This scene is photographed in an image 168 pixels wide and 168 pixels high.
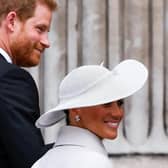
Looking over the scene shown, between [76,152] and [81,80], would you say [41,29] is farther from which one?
[76,152]

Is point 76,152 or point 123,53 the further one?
point 123,53

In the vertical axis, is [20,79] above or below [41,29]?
below

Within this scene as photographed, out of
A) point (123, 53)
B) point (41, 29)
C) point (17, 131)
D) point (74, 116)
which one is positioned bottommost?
point (123, 53)

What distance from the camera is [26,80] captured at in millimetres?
2238

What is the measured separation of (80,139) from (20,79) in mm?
394

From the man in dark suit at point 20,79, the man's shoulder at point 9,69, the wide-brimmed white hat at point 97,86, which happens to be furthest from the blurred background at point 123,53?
the wide-brimmed white hat at point 97,86

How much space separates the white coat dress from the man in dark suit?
0.60ft

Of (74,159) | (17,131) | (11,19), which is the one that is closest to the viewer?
(74,159)

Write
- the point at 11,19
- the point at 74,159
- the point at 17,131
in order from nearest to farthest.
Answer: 1. the point at 74,159
2. the point at 17,131
3. the point at 11,19

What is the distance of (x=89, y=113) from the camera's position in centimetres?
191

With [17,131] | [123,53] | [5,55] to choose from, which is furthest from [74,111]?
[123,53]

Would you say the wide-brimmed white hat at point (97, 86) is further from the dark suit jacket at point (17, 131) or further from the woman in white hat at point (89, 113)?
the dark suit jacket at point (17, 131)

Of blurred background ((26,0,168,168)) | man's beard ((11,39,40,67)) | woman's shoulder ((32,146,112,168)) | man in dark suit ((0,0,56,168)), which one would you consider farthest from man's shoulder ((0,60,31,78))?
blurred background ((26,0,168,168))

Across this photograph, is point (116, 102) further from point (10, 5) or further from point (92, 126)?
point (10, 5)
